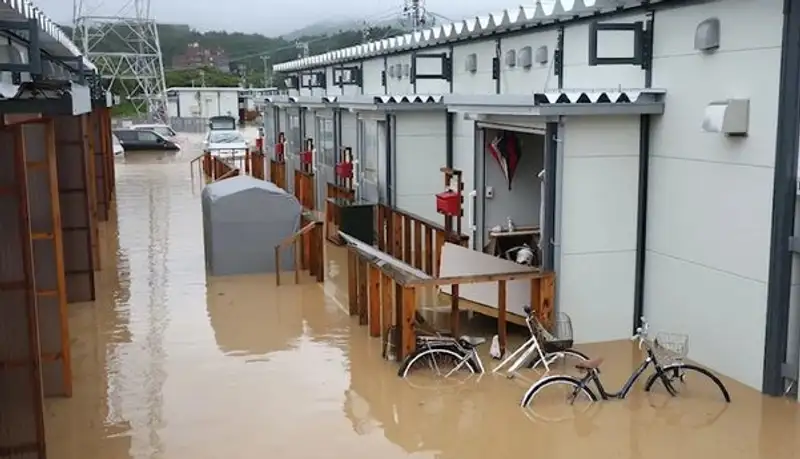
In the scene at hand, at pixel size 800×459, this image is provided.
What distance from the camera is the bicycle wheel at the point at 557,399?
24.2 feet

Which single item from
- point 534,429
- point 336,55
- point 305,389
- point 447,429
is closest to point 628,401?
point 534,429

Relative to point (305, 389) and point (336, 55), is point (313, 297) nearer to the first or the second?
point (305, 389)

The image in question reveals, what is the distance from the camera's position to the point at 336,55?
24.9 meters

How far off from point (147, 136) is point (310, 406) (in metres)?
36.1

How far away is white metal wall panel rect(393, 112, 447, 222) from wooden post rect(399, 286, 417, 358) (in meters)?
6.42

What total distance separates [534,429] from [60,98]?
4.62m

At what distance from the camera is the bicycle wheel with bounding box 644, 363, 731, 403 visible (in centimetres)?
754

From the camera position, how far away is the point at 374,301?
970cm

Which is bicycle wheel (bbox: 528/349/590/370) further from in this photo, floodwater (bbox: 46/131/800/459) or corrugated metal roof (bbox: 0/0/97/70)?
corrugated metal roof (bbox: 0/0/97/70)

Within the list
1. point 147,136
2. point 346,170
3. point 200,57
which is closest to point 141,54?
point 147,136

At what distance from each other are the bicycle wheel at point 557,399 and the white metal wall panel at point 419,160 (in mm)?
7474

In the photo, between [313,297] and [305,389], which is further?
[313,297]

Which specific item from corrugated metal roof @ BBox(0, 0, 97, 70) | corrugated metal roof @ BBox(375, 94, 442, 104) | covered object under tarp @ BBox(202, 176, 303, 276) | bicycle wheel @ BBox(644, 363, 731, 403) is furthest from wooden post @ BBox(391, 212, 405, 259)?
bicycle wheel @ BBox(644, 363, 731, 403)

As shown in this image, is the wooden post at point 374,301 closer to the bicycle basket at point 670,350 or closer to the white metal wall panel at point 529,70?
the bicycle basket at point 670,350
